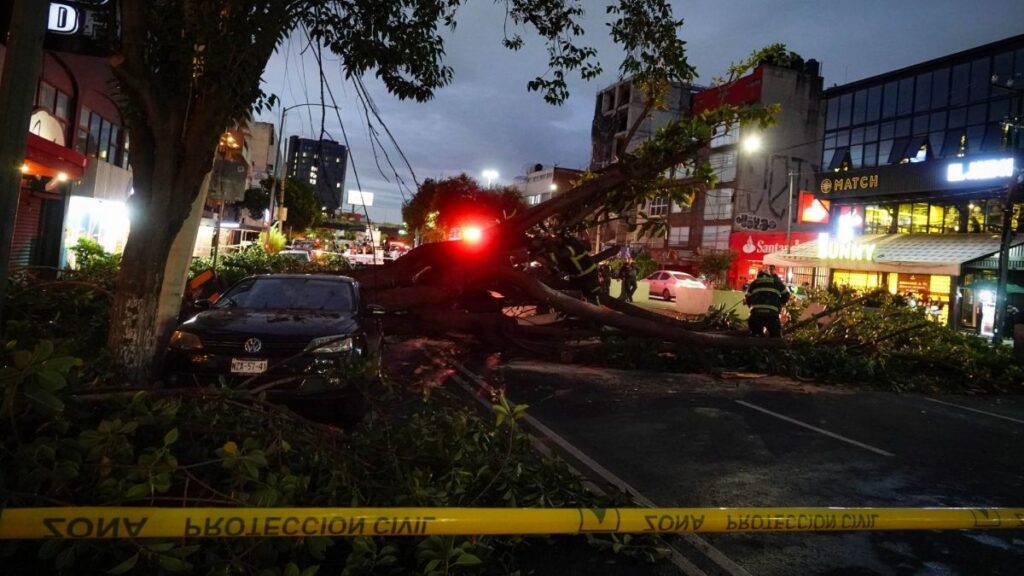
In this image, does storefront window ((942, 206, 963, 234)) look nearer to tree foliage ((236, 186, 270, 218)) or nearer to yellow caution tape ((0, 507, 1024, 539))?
yellow caution tape ((0, 507, 1024, 539))

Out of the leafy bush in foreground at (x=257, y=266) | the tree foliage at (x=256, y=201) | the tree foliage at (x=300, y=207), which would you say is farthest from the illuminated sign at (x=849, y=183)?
the tree foliage at (x=300, y=207)

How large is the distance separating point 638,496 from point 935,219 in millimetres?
26770

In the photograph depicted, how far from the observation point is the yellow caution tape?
2.01m

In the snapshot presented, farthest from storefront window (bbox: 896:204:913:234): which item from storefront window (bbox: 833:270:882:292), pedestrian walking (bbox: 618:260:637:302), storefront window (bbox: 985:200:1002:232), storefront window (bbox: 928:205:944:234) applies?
pedestrian walking (bbox: 618:260:637:302)

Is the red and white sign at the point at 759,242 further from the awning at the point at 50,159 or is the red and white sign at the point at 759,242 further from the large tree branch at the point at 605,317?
the awning at the point at 50,159

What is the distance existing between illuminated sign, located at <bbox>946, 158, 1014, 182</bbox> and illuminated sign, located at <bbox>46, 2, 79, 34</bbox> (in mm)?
26212

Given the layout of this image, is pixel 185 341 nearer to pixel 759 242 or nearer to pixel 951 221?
pixel 951 221

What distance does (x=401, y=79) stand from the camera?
6727 millimetres

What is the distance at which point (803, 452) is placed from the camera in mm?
6449

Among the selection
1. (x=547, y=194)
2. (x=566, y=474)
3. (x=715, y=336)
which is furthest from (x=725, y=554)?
(x=547, y=194)

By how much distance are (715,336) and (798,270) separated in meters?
23.7

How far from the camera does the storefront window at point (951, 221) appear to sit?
24.6 metres

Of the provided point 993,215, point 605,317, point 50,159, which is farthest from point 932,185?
point 50,159

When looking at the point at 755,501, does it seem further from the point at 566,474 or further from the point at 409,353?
the point at 409,353
